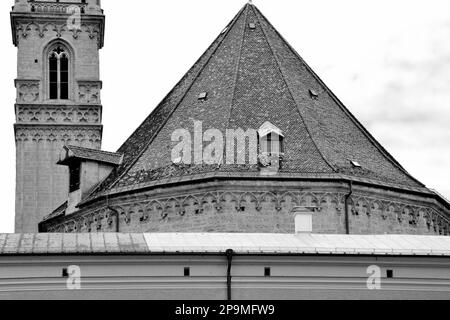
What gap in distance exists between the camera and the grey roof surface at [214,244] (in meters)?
34.7

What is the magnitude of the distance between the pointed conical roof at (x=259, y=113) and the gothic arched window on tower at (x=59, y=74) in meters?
8.18

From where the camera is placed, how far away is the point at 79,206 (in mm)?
46594

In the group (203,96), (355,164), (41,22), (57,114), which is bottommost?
(355,164)

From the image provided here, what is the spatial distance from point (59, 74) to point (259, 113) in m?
14.5

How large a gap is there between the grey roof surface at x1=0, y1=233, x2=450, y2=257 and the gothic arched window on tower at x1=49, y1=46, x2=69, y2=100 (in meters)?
21.1

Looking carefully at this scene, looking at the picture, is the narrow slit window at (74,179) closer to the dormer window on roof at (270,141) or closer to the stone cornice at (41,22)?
the dormer window on roof at (270,141)

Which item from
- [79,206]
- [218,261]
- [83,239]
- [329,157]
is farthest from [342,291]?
[79,206]

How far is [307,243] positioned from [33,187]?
69.9 feet

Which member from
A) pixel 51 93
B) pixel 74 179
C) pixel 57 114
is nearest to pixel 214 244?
pixel 74 179

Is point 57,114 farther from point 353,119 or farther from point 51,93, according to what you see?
point 353,119

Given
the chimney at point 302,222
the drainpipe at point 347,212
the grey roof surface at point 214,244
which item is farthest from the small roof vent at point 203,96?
the grey roof surface at point 214,244

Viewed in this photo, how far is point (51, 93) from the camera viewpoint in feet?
188

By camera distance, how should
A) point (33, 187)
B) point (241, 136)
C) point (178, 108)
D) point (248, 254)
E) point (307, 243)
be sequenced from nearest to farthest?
point (248, 254) → point (307, 243) → point (241, 136) → point (178, 108) → point (33, 187)
